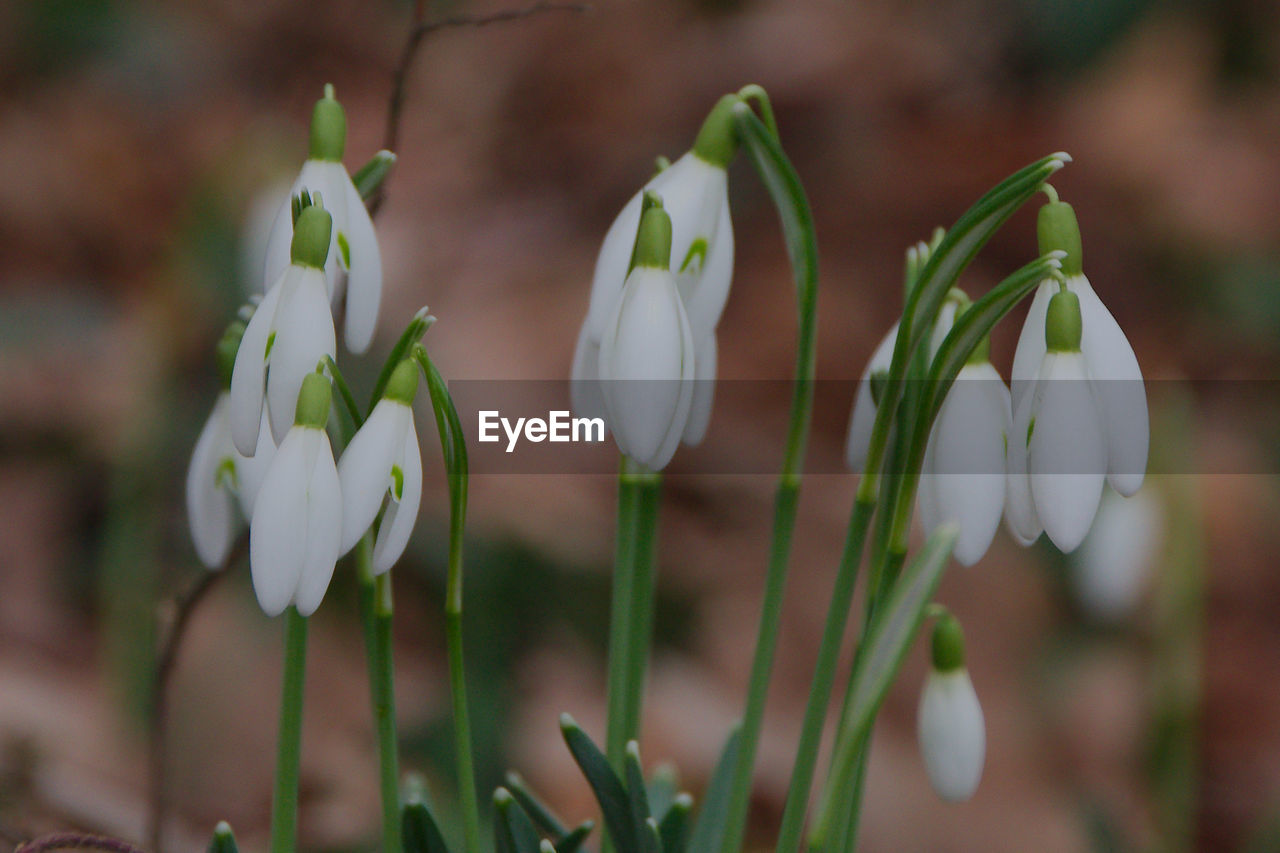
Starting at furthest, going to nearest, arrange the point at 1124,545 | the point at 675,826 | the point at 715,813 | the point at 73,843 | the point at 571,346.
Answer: the point at 571,346 < the point at 1124,545 < the point at 715,813 < the point at 675,826 < the point at 73,843

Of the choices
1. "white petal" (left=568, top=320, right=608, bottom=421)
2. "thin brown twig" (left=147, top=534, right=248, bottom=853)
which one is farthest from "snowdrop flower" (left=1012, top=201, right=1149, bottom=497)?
"thin brown twig" (left=147, top=534, right=248, bottom=853)

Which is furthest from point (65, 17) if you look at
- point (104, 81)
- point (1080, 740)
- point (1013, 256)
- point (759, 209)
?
point (1080, 740)

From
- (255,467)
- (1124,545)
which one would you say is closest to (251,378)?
(255,467)

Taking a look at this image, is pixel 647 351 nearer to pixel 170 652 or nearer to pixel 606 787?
pixel 606 787

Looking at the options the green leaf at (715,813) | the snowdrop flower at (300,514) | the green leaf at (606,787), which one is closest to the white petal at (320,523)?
the snowdrop flower at (300,514)

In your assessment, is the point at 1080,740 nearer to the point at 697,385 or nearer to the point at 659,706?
the point at 659,706

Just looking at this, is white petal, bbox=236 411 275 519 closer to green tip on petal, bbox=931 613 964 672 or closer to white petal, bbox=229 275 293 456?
white petal, bbox=229 275 293 456

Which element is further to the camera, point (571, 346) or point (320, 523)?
point (571, 346)

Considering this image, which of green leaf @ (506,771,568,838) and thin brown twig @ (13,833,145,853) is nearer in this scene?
thin brown twig @ (13,833,145,853)
